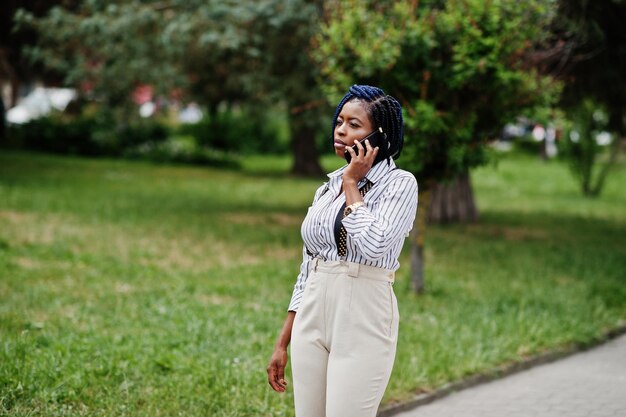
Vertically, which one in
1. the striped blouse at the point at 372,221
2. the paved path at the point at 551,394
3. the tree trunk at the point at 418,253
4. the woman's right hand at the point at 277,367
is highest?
the striped blouse at the point at 372,221

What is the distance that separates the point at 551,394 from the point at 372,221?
13.3ft

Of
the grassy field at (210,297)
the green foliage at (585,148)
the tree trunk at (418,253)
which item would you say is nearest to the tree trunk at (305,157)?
the green foliage at (585,148)

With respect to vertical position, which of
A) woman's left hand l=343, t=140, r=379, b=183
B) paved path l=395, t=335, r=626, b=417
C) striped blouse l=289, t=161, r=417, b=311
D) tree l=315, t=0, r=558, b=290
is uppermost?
tree l=315, t=0, r=558, b=290

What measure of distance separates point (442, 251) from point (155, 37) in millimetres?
5906

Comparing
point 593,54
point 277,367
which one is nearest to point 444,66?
point 593,54

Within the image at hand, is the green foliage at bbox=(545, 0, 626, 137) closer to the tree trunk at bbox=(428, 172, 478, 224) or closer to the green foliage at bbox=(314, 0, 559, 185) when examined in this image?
the green foliage at bbox=(314, 0, 559, 185)

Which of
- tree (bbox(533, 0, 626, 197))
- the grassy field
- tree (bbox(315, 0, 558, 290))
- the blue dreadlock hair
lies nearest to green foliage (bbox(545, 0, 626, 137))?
tree (bbox(533, 0, 626, 197))

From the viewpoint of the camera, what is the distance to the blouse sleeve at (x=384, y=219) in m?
3.36

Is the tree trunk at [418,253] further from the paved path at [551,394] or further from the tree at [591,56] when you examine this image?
the paved path at [551,394]

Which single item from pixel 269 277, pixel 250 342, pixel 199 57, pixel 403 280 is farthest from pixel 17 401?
pixel 199 57

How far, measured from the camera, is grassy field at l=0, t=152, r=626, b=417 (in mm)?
6043

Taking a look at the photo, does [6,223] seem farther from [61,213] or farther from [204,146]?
[204,146]

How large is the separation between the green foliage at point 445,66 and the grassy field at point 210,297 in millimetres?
1568

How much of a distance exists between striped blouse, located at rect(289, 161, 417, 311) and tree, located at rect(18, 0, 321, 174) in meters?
9.68
